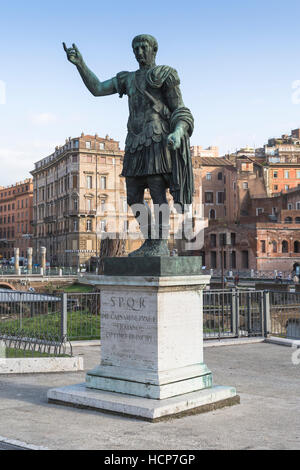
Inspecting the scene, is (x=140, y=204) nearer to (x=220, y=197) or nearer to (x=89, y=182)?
(x=89, y=182)

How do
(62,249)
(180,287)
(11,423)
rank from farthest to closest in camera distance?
(62,249), (180,287), (11,423)

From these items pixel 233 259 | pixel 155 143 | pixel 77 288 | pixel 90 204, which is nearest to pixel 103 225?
pixel 90 204

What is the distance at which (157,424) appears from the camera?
5477mm

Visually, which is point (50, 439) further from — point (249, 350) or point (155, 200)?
point (249, 350)

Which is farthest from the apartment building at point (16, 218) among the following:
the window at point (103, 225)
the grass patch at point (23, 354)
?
the grass patch at point (23, 354)

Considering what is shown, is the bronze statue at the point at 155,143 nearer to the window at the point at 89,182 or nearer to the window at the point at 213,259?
the window at the point at 213,259

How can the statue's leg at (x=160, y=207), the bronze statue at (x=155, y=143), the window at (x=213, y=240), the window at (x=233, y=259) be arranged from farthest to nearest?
the window at (x=213, y=240)
the window at (x=233, y=259)
the statue's leg at (x=160, y=207)
the bronze statue at (x=155, y=143)

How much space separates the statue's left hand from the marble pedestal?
1.28 metres

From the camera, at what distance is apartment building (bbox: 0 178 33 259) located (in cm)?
9491

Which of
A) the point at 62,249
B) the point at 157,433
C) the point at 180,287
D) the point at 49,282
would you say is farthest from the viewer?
the point at 62,249

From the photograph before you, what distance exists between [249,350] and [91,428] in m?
6.84

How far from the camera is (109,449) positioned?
15.4 ft

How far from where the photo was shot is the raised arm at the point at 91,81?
272 inches

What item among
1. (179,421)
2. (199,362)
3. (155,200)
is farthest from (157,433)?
(155,200)
